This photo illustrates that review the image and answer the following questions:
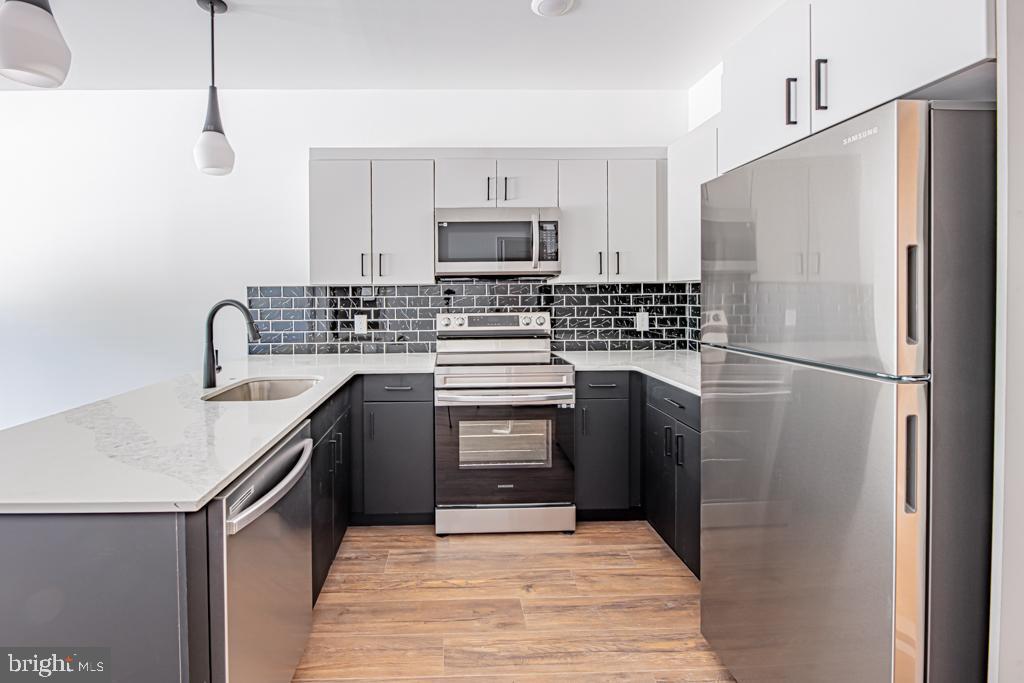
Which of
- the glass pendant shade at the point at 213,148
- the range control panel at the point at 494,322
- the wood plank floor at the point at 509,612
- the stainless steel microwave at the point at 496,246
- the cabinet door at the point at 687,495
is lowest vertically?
the wood plank floor at the point at 509,612

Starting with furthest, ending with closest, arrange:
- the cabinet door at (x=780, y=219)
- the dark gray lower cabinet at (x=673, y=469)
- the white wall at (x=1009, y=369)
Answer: the dark gray lower cabinet at (x=673, y=469)
the cabinet door at (x=780, y=219)
the white wall at (x=1009, y=369)

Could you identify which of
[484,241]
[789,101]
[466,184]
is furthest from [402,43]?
[789,101]

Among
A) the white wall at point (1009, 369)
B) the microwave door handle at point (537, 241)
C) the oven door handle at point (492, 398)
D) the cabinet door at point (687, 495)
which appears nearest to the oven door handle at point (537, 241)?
the microwave door handle at point (537, 241)

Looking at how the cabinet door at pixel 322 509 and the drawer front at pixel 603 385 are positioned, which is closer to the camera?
the cabinet door at pixel 322 509

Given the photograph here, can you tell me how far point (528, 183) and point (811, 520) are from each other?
8.17 feet

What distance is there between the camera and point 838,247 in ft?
4.17

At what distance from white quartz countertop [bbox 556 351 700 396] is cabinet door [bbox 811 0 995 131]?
1.28 meters

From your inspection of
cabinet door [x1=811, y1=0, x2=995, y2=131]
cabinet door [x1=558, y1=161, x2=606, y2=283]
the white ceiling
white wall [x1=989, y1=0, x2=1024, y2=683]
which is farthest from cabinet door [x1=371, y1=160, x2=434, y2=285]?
white wall [x1=989, y1=0, x2=1024, y2=683]

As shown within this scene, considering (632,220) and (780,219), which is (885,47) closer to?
(780,219)

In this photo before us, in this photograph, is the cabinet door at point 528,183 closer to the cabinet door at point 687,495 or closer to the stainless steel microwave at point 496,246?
the stainless steel microwave at point 496,246

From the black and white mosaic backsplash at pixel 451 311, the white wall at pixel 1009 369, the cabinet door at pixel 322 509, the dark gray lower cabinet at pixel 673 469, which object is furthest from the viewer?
the black and white mosaic backsplash at pixel 451 311

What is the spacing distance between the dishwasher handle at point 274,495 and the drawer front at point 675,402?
4.94 feet

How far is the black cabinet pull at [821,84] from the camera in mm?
1472

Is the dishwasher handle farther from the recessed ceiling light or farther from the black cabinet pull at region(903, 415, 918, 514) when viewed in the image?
the recessed ceiling light
